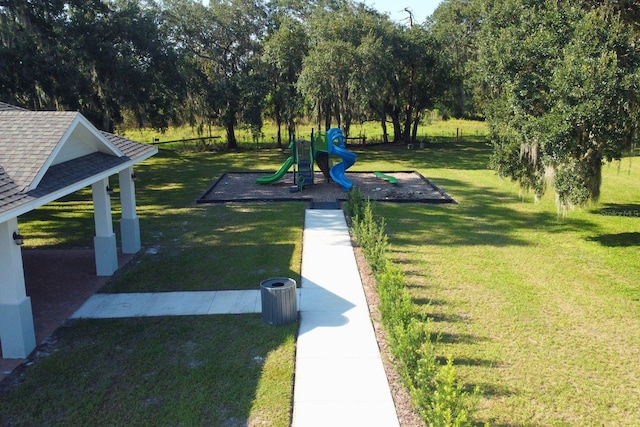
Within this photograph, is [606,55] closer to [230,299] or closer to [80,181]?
[230,299]

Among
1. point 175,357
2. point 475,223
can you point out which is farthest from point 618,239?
point 175,357

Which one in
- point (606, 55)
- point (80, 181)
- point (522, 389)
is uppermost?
point (606, 55)

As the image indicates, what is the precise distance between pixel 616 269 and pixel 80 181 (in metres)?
10.2

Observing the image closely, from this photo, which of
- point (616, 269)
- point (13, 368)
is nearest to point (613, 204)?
point (616, 269)

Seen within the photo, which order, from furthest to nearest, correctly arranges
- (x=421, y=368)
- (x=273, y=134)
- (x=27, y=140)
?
1. (x=273, y=134)
2. (x=27, y=140)
3. (x=421, y=368)

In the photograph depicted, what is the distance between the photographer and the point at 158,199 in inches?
724

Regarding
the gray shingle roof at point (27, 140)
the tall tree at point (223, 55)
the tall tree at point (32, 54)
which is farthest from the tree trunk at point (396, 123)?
the gray shingle roof at point (27, 140)

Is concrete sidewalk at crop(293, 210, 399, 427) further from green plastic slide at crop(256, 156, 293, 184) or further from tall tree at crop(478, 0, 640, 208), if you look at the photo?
green plastic slide at crop(256, 156, 293, 184)

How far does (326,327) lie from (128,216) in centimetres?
609

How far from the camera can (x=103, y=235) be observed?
10.5 m

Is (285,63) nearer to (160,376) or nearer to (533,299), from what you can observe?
(533,299)

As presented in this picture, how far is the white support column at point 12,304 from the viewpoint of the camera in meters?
7.09

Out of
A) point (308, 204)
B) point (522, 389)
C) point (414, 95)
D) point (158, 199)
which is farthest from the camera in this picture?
point (414, 95)

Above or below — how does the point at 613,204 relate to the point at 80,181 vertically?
below
